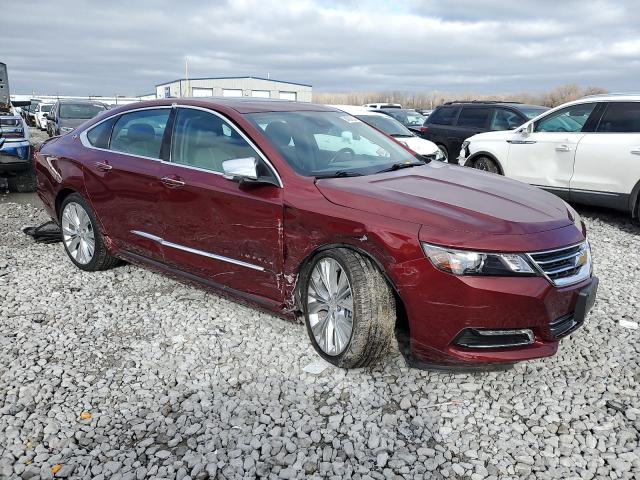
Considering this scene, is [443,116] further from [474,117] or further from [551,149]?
[551,149]

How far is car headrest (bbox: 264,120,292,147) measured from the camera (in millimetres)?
3931

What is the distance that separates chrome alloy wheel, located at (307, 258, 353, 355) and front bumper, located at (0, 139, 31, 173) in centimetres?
830

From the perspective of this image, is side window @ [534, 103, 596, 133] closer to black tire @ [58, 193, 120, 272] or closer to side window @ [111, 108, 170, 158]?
side window @ [111, 108, 170, 158]

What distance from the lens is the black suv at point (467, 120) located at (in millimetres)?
11570

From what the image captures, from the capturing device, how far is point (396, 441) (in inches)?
113

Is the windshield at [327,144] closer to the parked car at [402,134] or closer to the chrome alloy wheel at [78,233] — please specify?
the chrome alloy wheel at [78,233]

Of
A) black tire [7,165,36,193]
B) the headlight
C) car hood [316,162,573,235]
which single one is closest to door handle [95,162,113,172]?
car hood [316,162,573,235]

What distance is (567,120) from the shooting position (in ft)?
26.8

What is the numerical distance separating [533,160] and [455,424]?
6449mm

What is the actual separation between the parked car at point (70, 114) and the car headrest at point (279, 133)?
47.3ft

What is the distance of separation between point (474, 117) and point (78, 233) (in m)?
9.20

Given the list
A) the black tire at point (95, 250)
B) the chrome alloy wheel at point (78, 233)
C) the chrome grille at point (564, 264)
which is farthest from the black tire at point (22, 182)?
the chrome grille at point (564, 264)

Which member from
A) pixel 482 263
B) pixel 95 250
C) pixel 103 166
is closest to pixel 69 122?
pixel 95 250

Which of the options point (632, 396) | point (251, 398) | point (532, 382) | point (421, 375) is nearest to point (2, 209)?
point (251, 398)
